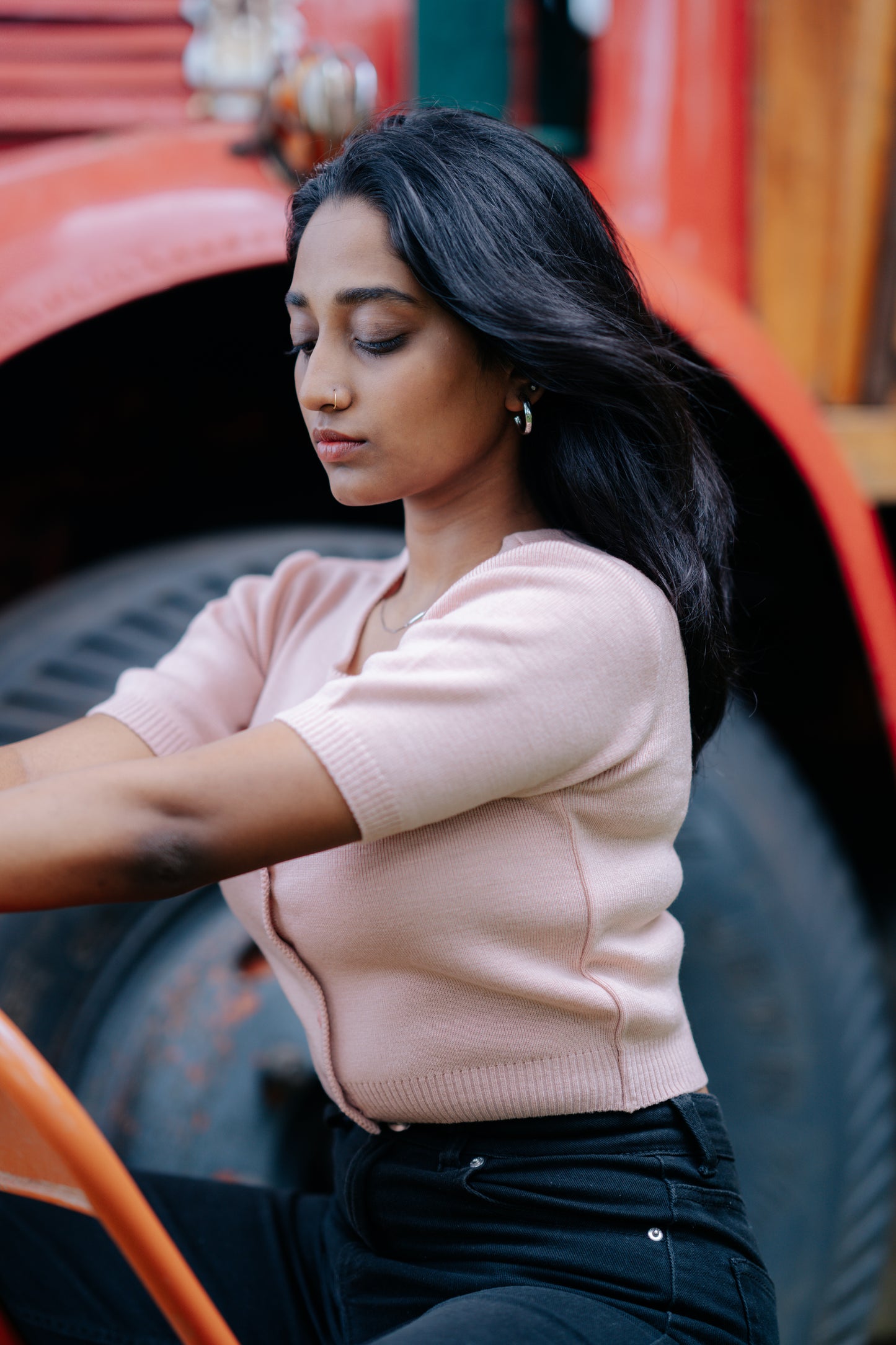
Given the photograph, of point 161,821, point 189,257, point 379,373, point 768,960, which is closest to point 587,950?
point 161,821

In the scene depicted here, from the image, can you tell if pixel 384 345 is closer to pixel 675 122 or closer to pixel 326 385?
pixel 326 385

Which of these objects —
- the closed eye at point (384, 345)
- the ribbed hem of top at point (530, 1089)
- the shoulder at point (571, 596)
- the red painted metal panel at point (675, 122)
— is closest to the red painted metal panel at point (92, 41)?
the red painted metal panel at point (675, 122)

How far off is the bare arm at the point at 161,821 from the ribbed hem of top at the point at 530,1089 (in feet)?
0.80

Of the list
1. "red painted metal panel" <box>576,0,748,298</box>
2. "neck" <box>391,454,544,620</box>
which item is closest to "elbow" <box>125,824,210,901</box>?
"neck" <box>391,454,544,620</box>

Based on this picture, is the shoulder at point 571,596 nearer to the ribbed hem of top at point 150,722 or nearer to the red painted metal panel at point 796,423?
the ribbed hem of top at point 150,722

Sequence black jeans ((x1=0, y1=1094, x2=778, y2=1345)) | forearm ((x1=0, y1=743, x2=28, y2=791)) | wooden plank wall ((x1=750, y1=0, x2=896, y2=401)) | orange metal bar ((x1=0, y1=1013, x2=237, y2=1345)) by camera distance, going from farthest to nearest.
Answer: wooden plank wall ((x1=750, y1=0, x2=896, y2=401)), forearm ((x1=0, y1=743, x2=28, y2=791)), black jeans ((x1=0, y1=1094, x2=778, y2=1345)), orange metal bar ((x1=0, y1=1013, x2=237, y2=1345))

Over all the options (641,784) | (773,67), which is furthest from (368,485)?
(773,67)

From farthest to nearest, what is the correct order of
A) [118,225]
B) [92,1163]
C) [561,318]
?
[118,225], [561,318], [92,1163]

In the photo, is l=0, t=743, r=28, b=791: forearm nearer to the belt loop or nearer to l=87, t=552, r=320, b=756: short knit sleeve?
l=87, t=552, r=320, b=756: short knit sleeve

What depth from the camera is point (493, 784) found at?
0.74 metres

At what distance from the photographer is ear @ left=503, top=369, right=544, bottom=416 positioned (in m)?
0.87

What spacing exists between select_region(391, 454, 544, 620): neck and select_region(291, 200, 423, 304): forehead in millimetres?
162

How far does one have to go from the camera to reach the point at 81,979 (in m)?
1.24

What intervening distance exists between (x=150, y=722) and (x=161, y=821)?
29 cm
